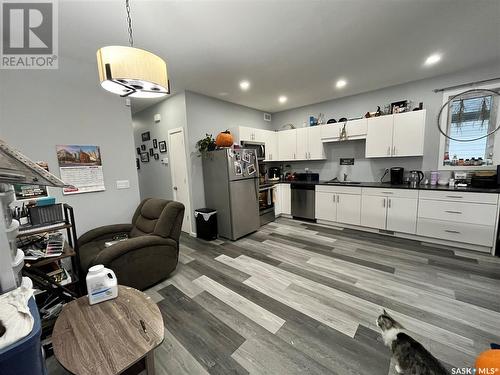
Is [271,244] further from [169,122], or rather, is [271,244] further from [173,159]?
[169,122]

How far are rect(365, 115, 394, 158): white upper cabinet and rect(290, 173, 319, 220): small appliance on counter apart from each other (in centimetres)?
125

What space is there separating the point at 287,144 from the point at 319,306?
3.67m

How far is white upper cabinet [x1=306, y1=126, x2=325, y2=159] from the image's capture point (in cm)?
441

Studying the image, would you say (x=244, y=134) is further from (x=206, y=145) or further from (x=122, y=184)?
(x=122, y=184)

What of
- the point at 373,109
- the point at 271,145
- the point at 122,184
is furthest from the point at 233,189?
the point at 373,109

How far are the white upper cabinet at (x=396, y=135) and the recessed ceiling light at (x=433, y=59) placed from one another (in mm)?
707

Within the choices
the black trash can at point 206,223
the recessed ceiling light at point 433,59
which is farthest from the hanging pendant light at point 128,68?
the recessed ceiling light at point 433,59

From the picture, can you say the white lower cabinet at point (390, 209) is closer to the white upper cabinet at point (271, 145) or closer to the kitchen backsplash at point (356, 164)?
the kitchen backsplash at point (356, 164)

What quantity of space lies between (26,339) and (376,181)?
15.8 feet

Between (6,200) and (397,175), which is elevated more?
(6,200)

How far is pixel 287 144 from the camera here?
4.88 meters

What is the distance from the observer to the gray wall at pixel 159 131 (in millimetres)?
3779

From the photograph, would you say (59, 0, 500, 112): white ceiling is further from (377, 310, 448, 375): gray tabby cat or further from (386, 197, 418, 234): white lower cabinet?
(377, 310, 448, 375): gray tabby cat
